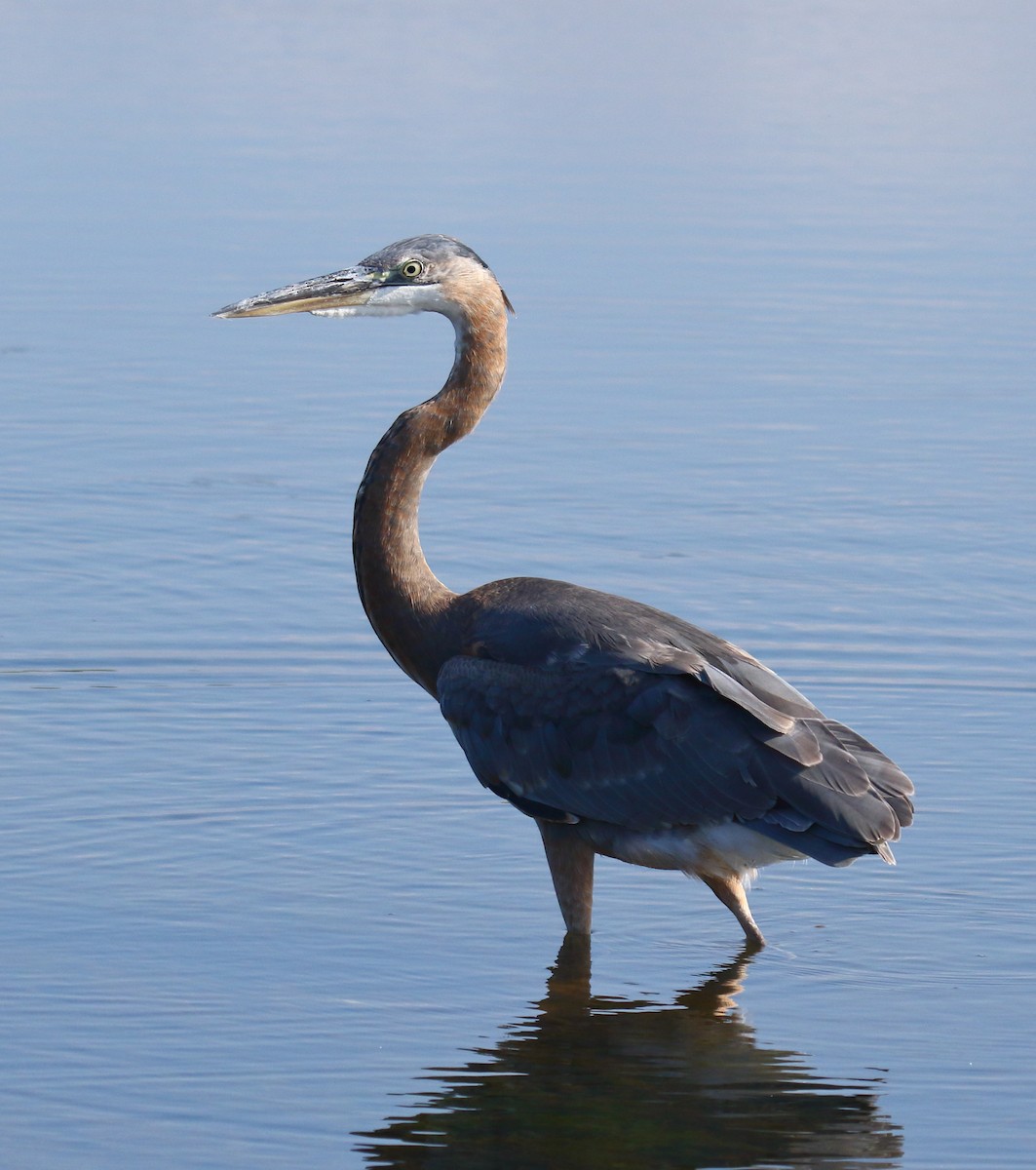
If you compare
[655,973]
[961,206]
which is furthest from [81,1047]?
[961,206]

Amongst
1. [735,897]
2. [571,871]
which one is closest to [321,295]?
[571,871]

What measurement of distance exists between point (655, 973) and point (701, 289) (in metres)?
10.4

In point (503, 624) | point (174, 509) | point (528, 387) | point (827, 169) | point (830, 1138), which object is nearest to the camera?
point (830, 1138)

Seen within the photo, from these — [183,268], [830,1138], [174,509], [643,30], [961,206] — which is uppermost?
[643,30]

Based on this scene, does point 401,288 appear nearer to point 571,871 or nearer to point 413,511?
point 413,511

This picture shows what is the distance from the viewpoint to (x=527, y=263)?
1767cm

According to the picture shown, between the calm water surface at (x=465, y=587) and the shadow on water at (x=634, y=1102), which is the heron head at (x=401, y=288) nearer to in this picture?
the calm water surface at (x=465, y=587)

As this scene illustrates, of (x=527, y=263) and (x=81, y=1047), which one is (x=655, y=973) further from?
(x=527, y=263)

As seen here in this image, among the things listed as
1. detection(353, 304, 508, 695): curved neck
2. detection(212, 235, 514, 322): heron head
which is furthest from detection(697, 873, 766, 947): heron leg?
detection(212, 235, 514, 322): heron head

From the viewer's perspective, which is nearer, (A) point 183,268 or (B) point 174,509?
(B) point 174,509

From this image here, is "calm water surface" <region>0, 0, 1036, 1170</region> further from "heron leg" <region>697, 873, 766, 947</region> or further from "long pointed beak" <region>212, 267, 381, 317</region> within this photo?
"long pointed beak" <region>212, 267, 381, 317</region>

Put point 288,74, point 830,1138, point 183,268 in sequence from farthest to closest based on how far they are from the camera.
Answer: point 288,74
point 183,268
point 830,1138

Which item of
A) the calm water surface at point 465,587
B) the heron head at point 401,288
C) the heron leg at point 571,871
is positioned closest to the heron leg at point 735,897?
the calm water surface at point 465,587

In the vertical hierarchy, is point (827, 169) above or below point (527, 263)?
above
